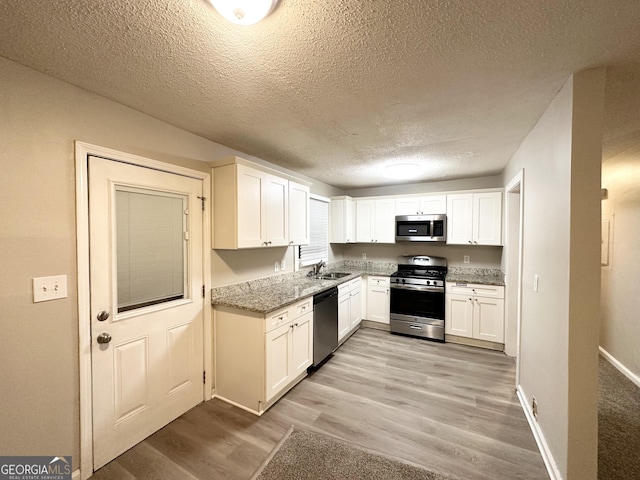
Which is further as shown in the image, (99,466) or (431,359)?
(431,359)

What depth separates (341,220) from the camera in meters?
4.64

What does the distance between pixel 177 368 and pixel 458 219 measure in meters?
4.00

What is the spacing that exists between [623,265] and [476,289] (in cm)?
151

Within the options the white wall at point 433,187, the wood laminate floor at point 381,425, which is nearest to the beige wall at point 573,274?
the wood laminate floor at point 381,425

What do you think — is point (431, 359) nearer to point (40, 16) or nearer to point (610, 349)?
point (610, 349)

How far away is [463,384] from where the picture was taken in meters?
2.73

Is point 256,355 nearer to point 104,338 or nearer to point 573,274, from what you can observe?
point 104,338

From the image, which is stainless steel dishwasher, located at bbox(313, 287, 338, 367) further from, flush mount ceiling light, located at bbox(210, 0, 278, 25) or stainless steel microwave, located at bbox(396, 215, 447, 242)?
flush mount ceiling light, located at bbox(210, 0, 278, 25)

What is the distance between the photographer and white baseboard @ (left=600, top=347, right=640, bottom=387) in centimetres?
272

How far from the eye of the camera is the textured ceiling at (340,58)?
3.52 feet

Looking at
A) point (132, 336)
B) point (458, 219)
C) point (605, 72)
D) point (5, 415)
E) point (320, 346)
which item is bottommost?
point (320, 346)

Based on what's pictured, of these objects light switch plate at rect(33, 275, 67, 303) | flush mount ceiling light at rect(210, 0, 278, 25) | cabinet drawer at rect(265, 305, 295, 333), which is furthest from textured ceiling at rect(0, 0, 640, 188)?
cabinet drawer at rect(265, 305, 295, 333)

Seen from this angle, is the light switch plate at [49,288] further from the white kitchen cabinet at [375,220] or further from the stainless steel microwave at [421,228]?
the stainless steel microwave at [421,228]

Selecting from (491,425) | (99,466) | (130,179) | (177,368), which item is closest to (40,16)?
(130,179)
